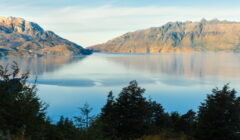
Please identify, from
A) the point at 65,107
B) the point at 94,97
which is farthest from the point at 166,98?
the point at 65,107

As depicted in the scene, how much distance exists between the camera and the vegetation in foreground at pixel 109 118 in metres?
13.1

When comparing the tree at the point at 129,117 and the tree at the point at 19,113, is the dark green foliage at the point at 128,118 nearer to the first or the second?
the tree at the point at 129,117

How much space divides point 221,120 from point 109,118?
360 inches

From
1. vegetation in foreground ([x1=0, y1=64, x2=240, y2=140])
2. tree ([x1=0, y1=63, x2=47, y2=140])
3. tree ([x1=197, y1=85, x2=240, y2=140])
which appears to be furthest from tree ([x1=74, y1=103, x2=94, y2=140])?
tree ([x1=197, y1=85, x2=240, y2=140])

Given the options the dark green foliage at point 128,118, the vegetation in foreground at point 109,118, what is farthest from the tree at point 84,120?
the dark green foliage at point 128,118

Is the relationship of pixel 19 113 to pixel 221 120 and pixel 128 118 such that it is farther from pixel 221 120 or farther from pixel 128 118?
pixel 221 120

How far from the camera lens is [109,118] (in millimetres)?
21234

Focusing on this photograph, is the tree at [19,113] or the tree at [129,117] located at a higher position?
the tree at [19,113]

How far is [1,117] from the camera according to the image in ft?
41.7

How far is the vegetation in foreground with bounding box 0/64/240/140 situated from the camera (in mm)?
13117

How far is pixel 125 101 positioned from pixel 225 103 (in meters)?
8.14

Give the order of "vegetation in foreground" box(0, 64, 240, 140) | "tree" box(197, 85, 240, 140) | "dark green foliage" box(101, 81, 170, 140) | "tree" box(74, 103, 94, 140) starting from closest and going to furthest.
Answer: "vegetation in foreground" box(0, 64, 240, 140) < "tree" box(74, 103, 94, 140) < "tree" box(197, 85, 240, 140) < "dark green foliage" box(101, 81, 170, 140)

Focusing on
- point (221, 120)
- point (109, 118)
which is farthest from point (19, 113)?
point (221, 120)

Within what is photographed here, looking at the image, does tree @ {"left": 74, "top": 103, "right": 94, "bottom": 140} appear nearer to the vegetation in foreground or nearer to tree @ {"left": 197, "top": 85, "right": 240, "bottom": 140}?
the vegetation in foreground
